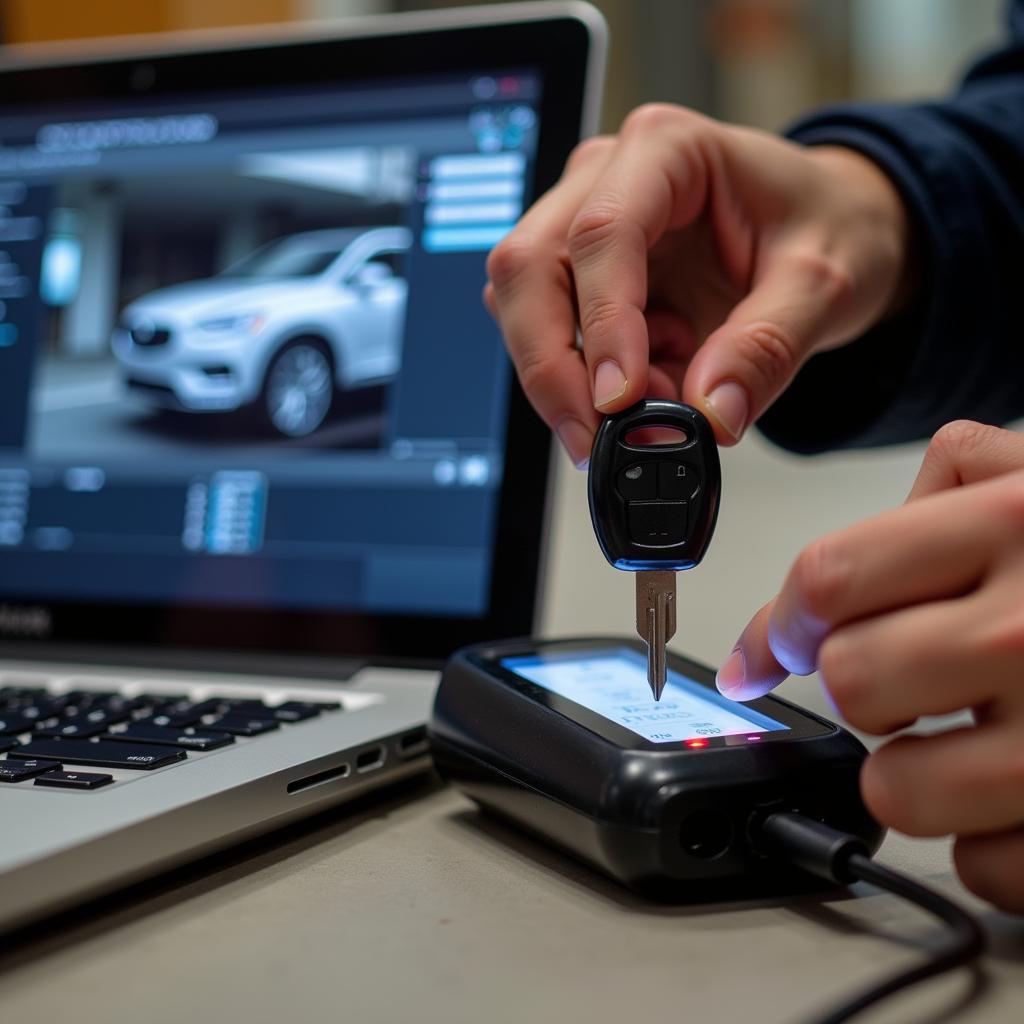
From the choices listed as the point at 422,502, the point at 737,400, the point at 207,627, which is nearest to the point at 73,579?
the point at 207,627

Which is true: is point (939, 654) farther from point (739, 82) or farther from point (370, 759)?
point (739, 82)


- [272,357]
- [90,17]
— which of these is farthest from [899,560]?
[90,17]

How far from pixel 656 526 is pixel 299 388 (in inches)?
14.4

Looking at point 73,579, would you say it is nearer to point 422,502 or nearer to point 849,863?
point 422,502

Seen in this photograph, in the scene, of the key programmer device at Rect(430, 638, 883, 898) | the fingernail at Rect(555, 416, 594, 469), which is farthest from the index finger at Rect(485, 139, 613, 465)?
the key programmer device at Rect(430, 638, 883, 898)

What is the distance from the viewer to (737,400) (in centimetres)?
47

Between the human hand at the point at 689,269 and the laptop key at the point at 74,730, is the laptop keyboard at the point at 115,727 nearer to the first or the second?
the laptop key at the point at 74,730

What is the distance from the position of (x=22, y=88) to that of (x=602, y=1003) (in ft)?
2.56

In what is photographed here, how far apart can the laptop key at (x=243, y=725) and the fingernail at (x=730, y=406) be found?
23 cm

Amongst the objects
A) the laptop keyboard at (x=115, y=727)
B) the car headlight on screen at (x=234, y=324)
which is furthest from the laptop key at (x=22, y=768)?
the car headlight on screen at (x=234, y=324)

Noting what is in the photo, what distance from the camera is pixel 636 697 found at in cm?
45

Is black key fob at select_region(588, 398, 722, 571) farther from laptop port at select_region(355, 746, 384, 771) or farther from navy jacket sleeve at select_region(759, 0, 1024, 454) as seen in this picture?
navy jacket sleeve at select_region(759, 0, 1024, 454)

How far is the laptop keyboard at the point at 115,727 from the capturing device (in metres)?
0.42

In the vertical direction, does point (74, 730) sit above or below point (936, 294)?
below
